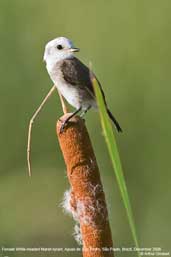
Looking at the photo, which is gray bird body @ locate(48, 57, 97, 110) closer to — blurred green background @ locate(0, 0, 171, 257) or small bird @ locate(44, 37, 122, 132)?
small bird @ locate(44, 37, 122, 132)

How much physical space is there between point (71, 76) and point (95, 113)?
1.14 metres

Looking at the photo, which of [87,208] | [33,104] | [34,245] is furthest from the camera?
[33,104]

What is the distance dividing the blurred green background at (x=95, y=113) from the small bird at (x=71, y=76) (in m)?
0.89

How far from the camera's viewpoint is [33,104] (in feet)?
11.7

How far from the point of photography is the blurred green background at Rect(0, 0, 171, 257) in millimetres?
3482

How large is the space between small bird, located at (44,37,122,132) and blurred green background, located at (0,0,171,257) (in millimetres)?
886

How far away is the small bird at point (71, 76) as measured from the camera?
238cm

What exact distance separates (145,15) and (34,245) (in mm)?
1186

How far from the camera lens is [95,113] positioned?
3.66m

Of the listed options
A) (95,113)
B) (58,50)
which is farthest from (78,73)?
(95,113)

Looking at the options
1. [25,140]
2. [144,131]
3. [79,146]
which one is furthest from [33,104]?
[79,146]

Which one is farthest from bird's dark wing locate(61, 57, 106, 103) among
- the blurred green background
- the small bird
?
the blurred green background

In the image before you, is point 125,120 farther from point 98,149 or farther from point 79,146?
point 79,146

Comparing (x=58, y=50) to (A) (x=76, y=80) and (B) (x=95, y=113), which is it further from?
(B) (x=95, y=113)
